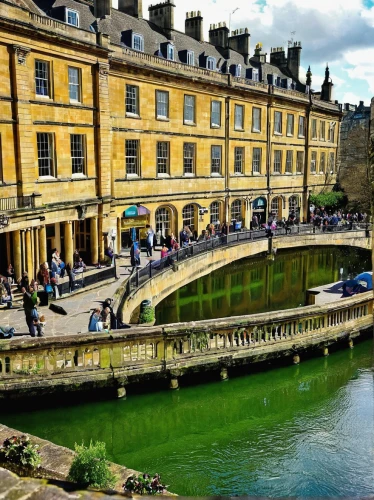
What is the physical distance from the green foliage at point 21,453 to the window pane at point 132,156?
2187 centimetres

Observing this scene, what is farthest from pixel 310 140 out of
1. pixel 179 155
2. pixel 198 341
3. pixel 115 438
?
pixel 115 438

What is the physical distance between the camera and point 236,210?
3566 centimetres

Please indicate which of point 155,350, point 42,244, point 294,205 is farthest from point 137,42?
point 155,350

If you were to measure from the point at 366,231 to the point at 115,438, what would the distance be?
2859 cm

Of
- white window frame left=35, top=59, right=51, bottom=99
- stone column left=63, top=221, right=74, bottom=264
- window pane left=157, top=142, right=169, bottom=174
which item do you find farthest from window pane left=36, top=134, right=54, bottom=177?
window pane left=157, top=142, right=169, bottom=174

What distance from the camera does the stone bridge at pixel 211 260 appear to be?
712 inches

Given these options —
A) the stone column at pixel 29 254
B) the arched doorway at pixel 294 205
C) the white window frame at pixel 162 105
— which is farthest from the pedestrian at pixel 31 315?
the arched doorway at pixel 294 205

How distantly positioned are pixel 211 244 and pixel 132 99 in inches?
349

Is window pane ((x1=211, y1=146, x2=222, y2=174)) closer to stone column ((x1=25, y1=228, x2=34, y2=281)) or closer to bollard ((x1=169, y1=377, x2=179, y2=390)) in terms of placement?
stone column ((x1=25, y1=228, x2=34, y2=281))

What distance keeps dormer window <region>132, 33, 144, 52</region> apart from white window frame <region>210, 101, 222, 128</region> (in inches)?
232

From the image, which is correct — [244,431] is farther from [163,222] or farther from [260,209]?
[260,209]

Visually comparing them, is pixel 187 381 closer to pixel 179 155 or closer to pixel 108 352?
pixel 108 352

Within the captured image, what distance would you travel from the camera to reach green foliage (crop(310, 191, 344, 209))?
43812 millimetres

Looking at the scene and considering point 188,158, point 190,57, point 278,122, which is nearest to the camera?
point 188,158
